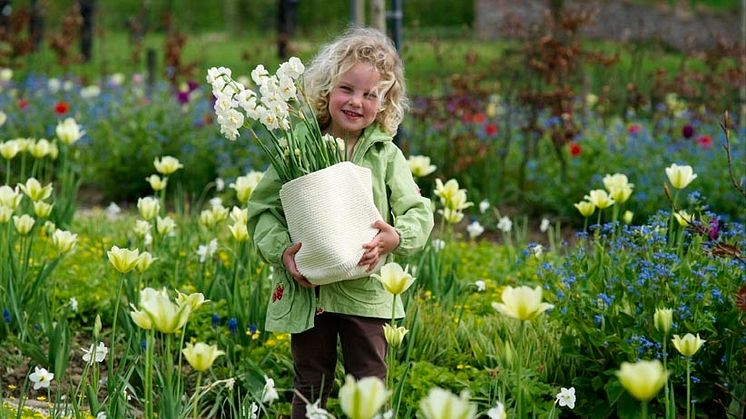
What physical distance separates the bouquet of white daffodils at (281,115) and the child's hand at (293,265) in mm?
184

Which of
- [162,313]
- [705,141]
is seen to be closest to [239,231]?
[162,313]

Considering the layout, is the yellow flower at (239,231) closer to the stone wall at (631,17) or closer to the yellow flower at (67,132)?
the yellow flower at (67,132)

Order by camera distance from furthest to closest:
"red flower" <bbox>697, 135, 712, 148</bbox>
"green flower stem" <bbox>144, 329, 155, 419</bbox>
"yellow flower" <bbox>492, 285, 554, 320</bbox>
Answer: "red flower" <bbox>697, 135, 712, 148</bbox>
"green flower stem" <bbox>144, 329, 155, 419</bbox>
"yellow flower" <bbox>492, 285, 554, 320</bbox>

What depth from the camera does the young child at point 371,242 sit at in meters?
2.96

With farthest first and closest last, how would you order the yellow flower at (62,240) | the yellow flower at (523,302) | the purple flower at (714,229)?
the purple flower at (714,229) → the yellow flower at (62,240) → the yellow flower at (523,302)

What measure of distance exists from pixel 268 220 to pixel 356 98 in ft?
1.31

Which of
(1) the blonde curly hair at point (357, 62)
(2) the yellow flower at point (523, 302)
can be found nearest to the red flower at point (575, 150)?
(1) the blonde curly hair at point (357, 62)

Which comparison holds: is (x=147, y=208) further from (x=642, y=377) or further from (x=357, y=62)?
(x=642, y=377)

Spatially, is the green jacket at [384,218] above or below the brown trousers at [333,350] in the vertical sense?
above

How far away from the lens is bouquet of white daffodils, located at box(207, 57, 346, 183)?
2807 millimetres

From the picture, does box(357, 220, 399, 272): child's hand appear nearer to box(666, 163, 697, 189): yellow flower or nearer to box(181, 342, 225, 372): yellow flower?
box(181, 342, 225, 372): yellow flower

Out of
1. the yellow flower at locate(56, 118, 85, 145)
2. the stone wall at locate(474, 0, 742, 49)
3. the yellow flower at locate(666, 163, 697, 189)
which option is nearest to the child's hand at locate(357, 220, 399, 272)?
the yellow flower at locate(666, 163, 697, 189)

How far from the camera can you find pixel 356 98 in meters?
2.99

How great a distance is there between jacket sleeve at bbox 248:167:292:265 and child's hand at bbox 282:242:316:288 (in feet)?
0.10
